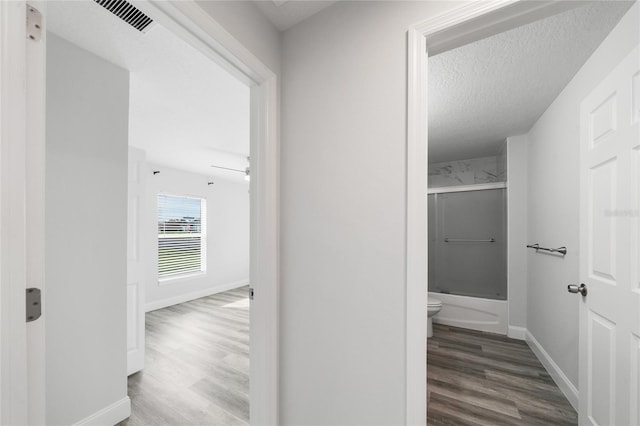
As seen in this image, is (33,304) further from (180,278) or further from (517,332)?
(180,278)

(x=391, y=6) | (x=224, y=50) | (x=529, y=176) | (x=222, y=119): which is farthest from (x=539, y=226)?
(x=222, y=119)

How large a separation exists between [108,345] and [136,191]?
1.28 m

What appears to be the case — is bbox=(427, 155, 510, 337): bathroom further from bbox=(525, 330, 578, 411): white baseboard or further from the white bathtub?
bbox=(525, 330, 578, 411): white baseboard

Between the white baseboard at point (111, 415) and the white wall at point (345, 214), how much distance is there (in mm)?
1220

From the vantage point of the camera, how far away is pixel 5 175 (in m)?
0.60

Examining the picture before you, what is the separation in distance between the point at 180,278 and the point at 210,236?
3.15 feet

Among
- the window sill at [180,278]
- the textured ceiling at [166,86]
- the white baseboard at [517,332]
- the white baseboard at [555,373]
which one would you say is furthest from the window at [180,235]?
the white baseboard at [555,373]

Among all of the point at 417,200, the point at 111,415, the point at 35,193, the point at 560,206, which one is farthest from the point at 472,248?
the point at 35,193

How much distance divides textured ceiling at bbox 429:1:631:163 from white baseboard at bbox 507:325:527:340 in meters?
2.23

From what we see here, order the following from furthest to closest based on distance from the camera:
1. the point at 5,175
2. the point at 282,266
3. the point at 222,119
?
the point at 222,119
the point at 282,266
the point at 5,175

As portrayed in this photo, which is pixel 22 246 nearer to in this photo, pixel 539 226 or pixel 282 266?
pixel 282 266

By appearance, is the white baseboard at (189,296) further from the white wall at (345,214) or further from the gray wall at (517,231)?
the gray wall at (517,231)

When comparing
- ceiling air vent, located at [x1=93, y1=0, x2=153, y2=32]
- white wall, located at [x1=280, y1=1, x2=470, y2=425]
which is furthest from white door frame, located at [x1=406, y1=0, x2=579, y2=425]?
ceiling air vent, located at [x1=93, y1=0, x2=153, y2=32]

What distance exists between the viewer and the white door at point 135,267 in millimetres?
2318
